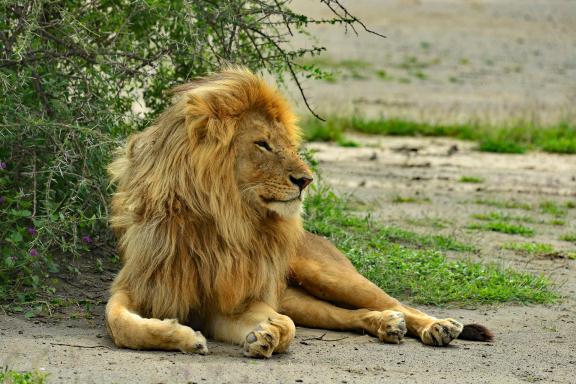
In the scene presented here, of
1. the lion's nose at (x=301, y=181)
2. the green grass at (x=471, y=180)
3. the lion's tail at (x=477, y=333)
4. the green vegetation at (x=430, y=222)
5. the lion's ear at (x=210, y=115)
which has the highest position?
the lion's ear at (x=210, y=115)

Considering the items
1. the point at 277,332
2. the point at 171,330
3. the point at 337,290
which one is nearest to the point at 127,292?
the point at 171,330

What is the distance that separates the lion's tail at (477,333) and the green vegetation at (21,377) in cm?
222

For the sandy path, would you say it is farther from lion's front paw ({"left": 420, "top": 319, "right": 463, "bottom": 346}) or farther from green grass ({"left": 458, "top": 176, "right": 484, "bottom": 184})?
lion's front paw ({"left": 420, "top": 319, "right": 463, "bottom": 346})

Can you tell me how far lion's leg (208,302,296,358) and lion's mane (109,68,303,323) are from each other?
0.06 metres

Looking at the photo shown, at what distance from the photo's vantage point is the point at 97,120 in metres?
6.35

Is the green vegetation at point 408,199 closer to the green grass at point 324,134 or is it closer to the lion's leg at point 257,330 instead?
the green grass at point 324,134

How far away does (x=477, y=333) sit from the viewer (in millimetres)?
5758

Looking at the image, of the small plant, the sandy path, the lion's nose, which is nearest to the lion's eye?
the lion's nose

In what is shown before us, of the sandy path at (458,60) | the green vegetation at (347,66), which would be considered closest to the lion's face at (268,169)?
the sandy path at (458,60)

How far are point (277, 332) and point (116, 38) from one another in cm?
261

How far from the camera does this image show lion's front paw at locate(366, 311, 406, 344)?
5.54m

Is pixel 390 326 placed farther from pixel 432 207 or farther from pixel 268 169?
pixel 432 207

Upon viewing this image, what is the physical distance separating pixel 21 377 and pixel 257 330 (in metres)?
1.09

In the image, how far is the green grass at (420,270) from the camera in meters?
6.67
